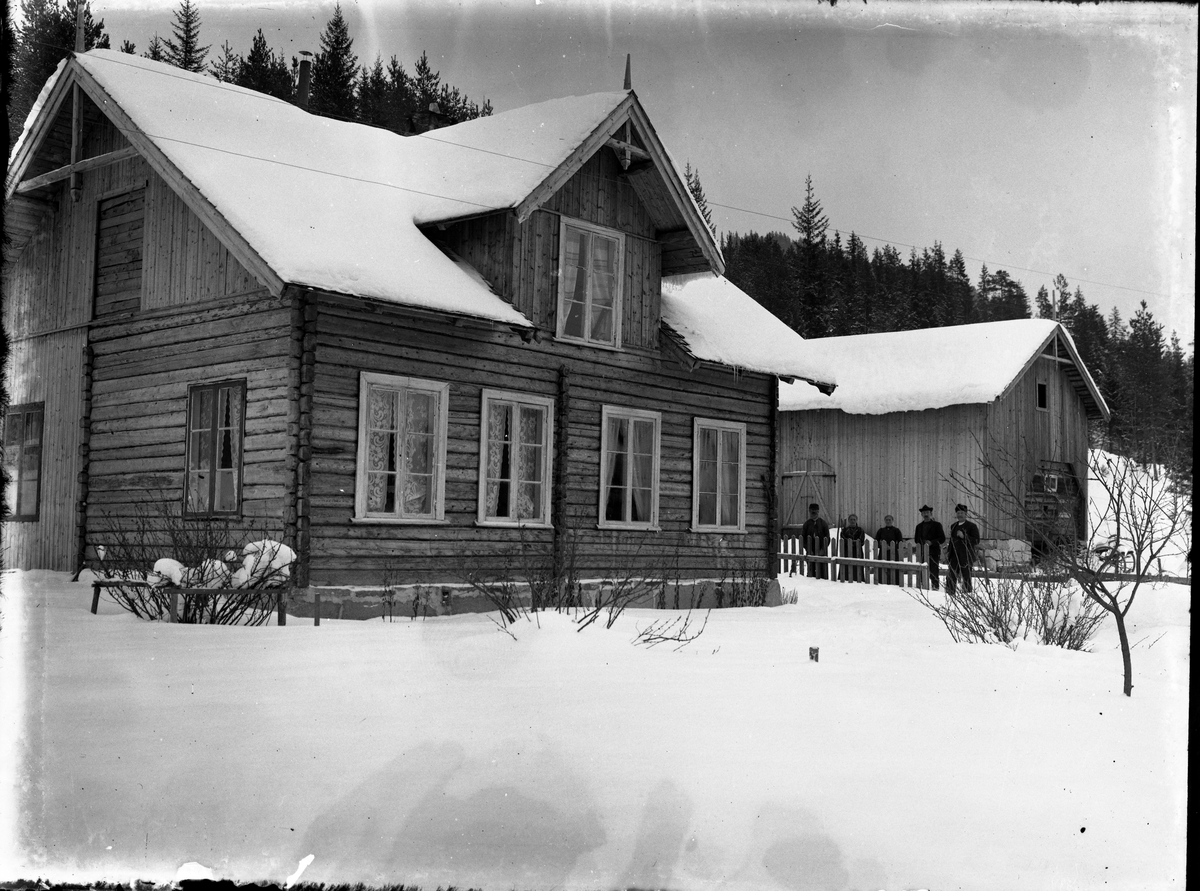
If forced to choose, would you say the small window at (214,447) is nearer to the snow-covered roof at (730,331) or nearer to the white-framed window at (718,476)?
the snow-covered roof at (730,331)

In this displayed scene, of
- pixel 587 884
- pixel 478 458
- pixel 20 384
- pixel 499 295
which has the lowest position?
pixel 587 884

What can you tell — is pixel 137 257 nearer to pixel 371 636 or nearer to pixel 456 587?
pixel 456 587

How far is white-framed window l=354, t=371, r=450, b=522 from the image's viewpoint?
14586mm

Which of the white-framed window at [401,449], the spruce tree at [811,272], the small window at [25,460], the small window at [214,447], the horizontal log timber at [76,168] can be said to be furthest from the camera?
the spruce tree at [811,272]

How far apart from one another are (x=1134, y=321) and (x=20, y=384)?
2588 inches

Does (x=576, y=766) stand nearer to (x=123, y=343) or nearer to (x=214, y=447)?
(x=214, y=447)

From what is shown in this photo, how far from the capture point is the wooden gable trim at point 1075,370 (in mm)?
30109

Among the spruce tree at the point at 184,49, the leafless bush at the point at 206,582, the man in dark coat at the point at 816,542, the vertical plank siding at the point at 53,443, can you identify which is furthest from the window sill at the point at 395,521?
the spruce tree at the point at 184,49

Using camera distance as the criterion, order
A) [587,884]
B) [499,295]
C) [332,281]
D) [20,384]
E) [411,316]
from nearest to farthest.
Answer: [587,884]
[332,281]
[411,316]
[499,295]
[20,384]

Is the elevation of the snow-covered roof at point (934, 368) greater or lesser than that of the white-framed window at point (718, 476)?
greater

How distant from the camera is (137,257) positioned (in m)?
16.5

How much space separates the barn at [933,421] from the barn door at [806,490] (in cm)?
3

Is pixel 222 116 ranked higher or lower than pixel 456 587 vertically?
higher

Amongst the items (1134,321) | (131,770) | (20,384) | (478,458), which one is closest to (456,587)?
(478,458)
